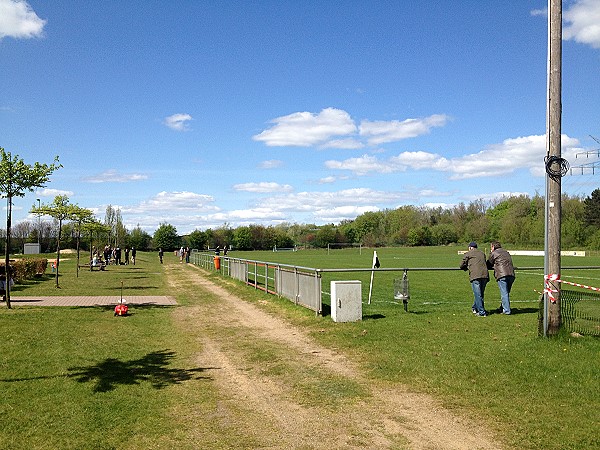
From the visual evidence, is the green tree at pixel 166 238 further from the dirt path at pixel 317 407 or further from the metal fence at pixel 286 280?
the dirt path at pixel 317 407

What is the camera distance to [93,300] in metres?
Answer: 17.8

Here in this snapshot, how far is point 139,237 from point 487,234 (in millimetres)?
67617

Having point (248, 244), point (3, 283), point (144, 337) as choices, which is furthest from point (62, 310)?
point (248, 244)

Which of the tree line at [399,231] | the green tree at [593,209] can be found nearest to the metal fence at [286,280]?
the tree line at [399,231]

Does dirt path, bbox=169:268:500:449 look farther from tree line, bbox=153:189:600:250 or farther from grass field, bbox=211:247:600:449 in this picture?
tree line, bbox=153:189:600:250

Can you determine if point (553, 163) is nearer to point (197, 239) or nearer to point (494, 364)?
point (494, 364)

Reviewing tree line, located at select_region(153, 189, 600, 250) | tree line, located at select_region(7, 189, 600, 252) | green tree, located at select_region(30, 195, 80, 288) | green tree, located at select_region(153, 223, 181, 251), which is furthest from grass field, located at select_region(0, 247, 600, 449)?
green tree, located at select_region(153, 223, 181, 251)

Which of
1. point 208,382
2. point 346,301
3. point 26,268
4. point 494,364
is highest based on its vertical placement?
point 346,301

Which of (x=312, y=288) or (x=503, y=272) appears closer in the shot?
(x=503, y=272)

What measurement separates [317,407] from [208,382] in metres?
1.80

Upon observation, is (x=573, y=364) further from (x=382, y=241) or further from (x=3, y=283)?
(x=382, y=241)

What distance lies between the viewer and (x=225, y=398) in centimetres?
672

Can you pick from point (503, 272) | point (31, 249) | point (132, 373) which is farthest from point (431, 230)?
point (132, 373)

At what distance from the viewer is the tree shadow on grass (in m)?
7.31
